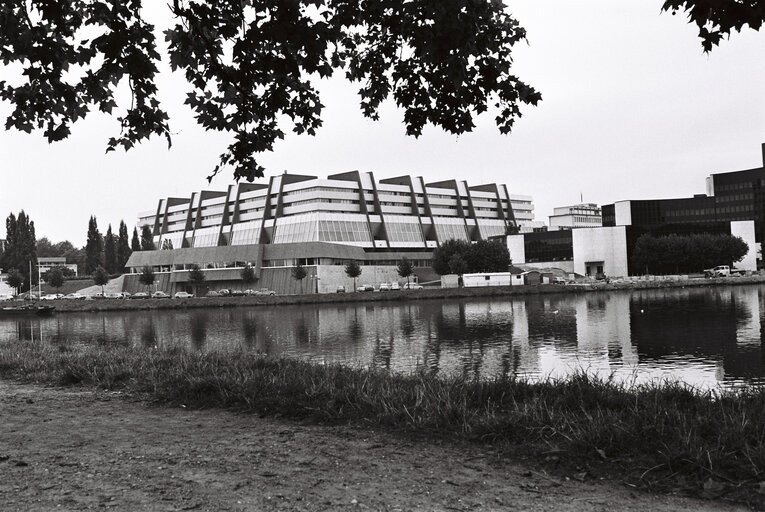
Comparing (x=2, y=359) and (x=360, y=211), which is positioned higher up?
(x=360, y=211)

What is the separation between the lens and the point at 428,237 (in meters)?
144

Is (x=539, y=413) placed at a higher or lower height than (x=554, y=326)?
higher

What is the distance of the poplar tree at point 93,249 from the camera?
139400 millimetres

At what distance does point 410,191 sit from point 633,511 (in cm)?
14059

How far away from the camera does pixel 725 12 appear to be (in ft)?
19.6

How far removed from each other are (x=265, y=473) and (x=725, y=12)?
267 inches

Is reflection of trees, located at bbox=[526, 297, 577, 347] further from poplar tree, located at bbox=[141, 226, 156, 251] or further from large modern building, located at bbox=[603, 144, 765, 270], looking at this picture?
poplar tree, located at bbox=[141, 226, 156, 251]

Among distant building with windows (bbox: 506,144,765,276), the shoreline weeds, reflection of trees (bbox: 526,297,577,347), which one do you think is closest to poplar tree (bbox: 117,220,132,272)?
the shoreline weeds

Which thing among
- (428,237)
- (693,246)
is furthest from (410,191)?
(693,246)

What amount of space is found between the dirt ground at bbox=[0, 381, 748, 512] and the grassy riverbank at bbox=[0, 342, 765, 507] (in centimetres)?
45

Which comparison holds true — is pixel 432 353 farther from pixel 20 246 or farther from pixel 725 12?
pixel 20 246

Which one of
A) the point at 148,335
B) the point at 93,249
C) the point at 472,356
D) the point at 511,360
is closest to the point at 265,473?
the point at 511,360

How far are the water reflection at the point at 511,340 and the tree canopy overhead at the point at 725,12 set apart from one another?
778 cm

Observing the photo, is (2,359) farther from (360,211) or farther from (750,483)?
(360,211)
